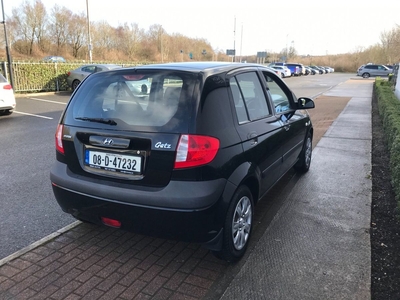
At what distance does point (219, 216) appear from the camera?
2.62 m

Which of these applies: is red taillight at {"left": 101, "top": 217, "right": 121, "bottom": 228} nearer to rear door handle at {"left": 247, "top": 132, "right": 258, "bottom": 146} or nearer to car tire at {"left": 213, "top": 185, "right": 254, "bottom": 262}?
car tire at {"left": 213, "top": 185, "right": 254, "bottom": 262}

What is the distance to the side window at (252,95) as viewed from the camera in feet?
10.6

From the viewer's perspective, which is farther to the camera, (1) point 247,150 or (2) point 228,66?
(2) point 228,66

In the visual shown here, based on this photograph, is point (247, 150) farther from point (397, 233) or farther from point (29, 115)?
point (29, 115)

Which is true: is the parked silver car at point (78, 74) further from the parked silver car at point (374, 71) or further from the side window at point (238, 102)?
the parked silver car at point (374, 71)

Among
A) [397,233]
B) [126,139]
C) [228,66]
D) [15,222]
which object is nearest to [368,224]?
[397,233]

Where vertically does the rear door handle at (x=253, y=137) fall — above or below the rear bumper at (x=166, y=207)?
above

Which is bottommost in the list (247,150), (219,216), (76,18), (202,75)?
(219,216)

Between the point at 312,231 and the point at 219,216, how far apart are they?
1.39 meters

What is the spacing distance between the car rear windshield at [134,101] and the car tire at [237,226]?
785mm

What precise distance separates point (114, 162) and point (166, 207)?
1.88 ft

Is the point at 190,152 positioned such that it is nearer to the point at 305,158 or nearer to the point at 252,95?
the point at 252,95

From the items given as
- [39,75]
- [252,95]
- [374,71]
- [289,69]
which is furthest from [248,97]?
[374,71]

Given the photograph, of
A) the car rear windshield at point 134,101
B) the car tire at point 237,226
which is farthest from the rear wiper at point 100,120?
the car tire at point 237,226
